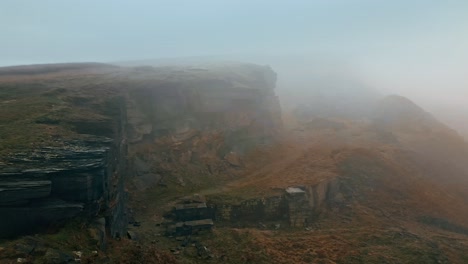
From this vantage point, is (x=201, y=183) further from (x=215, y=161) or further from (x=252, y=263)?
(x=252, y=263)

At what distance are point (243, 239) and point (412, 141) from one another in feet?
122

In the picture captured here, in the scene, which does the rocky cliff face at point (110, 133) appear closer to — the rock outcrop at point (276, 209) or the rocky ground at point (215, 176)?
Answer: the rocky ground at point (215, 176)

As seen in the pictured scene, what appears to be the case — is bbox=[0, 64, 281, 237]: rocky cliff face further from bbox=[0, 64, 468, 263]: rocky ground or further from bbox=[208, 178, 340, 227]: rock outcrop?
bbox=[208, 178, 340, 227]: rock outcrop

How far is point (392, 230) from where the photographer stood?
1316 inches

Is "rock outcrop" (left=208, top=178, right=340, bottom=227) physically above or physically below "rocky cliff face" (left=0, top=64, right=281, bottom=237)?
below

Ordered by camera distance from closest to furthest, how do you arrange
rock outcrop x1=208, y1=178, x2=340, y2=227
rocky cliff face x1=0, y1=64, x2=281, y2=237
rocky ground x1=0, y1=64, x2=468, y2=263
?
1. rocky cliff face x1=0, y1=64, x2=281, y2=237
2. rocky ground x1=0, y1=64, x2=468, y2=263
3. rock outcrop x1=208, y1=178, x2=340, y2=227

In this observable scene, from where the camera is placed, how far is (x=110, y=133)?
28922 mm

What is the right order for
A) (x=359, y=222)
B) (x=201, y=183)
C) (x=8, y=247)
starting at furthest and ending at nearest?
(x=201, y=183), (x=359, y=222), (x=8, y=247)

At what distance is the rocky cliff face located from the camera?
68.2 ft

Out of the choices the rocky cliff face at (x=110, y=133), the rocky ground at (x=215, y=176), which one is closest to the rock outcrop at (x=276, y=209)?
the rocky ground at (x=215, y=176)

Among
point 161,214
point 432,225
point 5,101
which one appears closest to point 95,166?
point 161,214

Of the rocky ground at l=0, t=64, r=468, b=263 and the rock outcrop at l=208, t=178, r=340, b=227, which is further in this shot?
the rock outcrop at l=208, t=178, r=340, b=227

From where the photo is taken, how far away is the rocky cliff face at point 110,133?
20781mm

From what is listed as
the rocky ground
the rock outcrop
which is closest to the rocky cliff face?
the rocky ground
